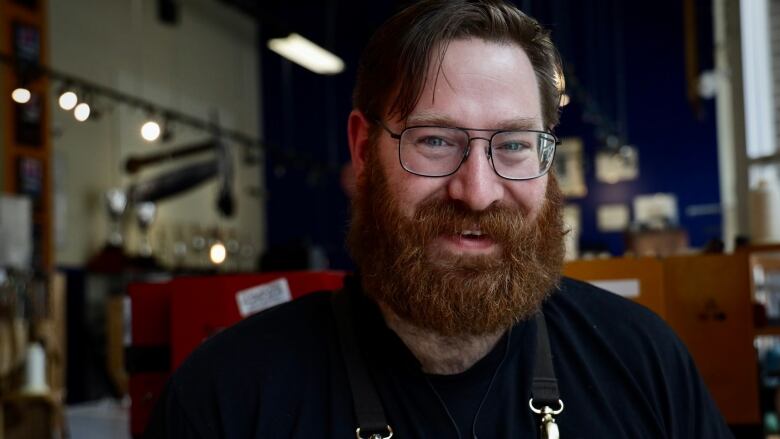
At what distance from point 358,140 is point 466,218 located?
335 mm

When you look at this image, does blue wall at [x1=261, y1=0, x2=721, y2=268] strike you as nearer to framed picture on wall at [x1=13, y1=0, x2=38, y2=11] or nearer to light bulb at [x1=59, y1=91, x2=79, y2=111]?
framed picture on wall at [x1=13, y1=0, x2=38, y2=11]

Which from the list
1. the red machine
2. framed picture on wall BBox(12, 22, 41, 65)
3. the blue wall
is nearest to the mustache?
the red machine

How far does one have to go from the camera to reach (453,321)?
1381 mm

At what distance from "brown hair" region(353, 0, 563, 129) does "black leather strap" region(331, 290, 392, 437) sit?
37 cm

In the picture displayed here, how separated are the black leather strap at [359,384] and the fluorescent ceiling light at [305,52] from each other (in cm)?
452

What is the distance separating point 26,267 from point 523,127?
6.63m

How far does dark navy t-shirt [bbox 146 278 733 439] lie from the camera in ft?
4.42

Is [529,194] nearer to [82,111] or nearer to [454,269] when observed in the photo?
[454,269]

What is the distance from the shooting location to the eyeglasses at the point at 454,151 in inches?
54.2

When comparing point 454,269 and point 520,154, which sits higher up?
point 520,154

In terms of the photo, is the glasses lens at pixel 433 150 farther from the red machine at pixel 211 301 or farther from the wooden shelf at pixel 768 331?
the wooden shelf at pixel 768 331

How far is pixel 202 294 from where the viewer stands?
7.36 feet

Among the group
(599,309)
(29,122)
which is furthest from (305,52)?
(599,309)

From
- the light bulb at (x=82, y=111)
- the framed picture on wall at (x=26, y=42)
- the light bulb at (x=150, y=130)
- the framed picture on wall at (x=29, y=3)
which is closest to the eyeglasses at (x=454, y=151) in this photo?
the light bulb at (x=82, y=111)
